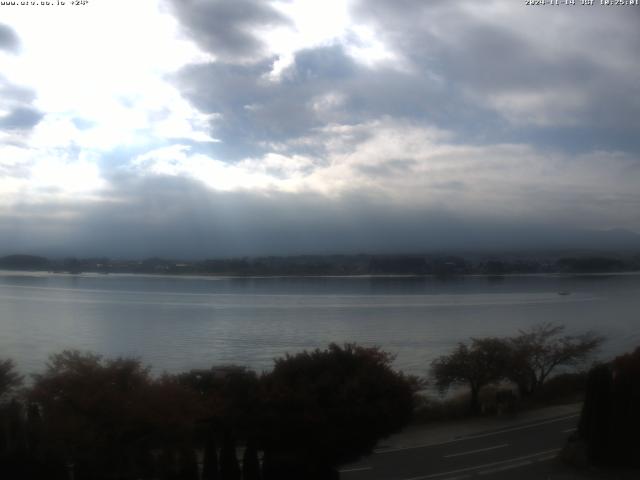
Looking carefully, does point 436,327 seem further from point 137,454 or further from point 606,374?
point 137,454

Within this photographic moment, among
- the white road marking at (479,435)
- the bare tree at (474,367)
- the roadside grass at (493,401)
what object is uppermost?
the bare tree at (474,367)

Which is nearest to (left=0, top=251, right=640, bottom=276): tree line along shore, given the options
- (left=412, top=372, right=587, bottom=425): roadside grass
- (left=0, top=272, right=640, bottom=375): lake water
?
(left=0, top=272, right=640, bottom=375): lake water

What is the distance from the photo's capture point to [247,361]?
699 inches

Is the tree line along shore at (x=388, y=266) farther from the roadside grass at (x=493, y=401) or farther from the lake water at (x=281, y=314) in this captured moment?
the roadside grass at (x=493, y=401)

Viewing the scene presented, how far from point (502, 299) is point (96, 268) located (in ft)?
89.4

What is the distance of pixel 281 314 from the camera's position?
1133 inches

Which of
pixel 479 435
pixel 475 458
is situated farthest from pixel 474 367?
pixel 475 458

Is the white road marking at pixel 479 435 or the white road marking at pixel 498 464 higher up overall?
the white road marking at pixel 498 464

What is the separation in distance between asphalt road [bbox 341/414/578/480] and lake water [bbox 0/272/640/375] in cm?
738

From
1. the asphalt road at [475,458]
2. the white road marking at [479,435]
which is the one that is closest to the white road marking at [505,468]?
the asphalt road at [475,458]

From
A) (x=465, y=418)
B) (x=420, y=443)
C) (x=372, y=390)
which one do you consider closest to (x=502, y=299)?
(x=465, y=418)

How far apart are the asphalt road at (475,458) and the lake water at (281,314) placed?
290 inches

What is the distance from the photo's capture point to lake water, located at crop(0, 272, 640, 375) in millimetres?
20125

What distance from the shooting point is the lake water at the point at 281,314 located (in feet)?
66.0
